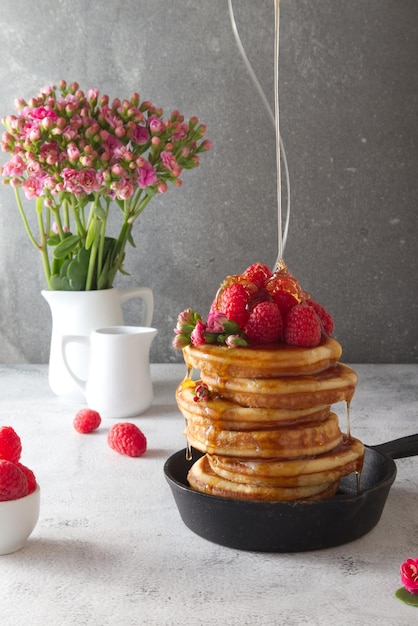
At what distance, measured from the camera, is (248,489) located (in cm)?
108

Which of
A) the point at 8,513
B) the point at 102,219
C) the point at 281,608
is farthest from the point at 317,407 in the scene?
the point at 102,219

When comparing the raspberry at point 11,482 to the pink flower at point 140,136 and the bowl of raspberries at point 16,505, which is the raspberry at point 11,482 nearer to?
the bowl of raspberries at point 16,505

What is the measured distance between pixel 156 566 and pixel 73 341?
85 centimetres

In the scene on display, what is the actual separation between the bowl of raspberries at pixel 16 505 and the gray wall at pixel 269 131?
1291mm

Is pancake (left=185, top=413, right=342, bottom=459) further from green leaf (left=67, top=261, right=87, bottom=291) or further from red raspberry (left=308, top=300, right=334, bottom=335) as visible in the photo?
green leaf (left=67, top=261, right=87, bottom=291)

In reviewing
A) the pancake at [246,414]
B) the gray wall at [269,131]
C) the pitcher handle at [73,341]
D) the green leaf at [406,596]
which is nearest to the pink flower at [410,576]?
the green leaf at [406,596]

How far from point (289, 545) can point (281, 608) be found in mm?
139

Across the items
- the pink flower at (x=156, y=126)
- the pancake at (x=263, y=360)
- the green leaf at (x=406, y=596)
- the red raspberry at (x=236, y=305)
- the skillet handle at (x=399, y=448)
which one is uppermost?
the pink flower at (x=156, y=126)

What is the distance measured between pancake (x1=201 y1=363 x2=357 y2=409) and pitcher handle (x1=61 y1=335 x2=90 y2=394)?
2.47ft

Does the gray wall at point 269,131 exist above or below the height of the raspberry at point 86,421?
above

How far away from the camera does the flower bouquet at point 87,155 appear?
1724 millimetres

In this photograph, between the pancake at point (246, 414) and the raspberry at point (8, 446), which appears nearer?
the pancake at point (246, 414)

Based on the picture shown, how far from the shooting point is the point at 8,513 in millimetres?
1029

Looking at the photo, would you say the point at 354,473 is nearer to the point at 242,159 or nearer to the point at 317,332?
the point at 317,332
